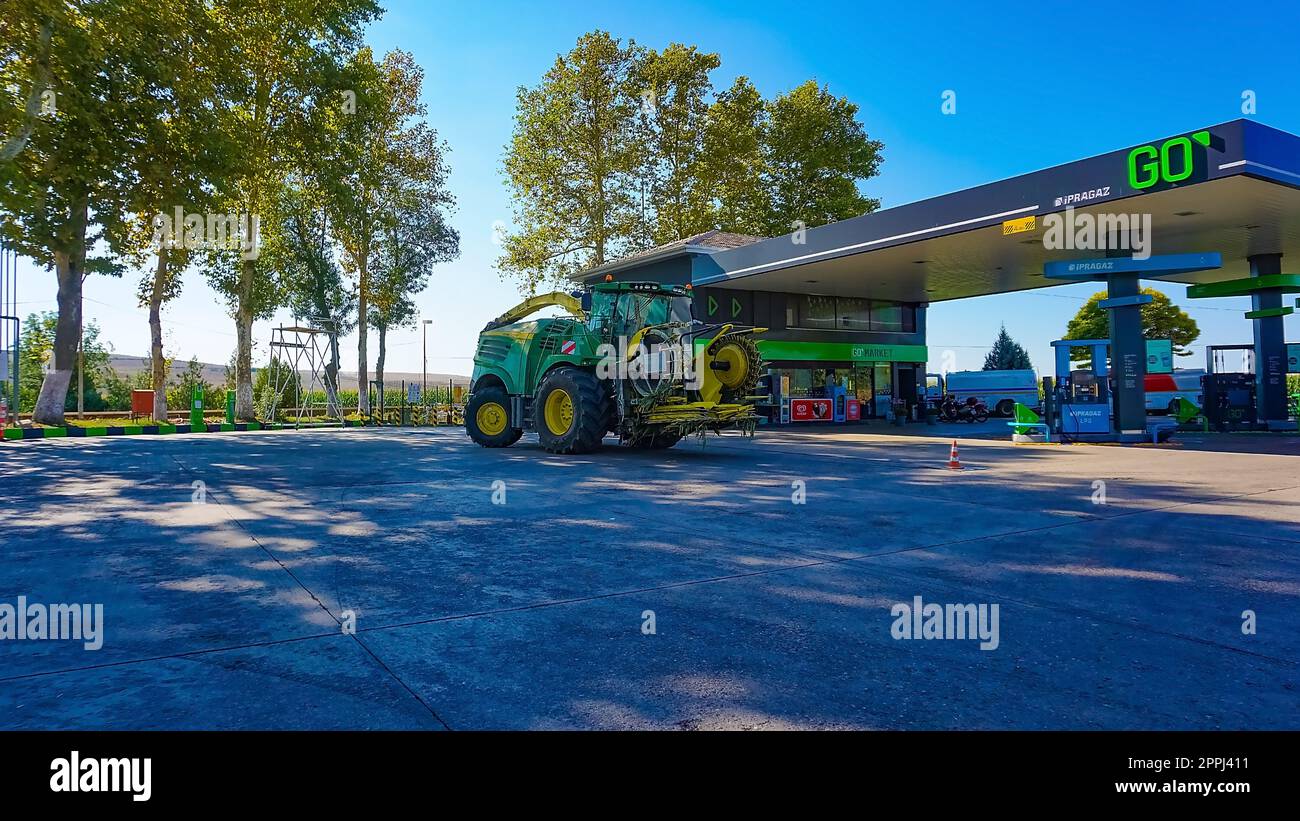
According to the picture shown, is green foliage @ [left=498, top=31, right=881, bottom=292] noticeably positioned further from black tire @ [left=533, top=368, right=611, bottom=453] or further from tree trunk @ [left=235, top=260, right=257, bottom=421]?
black tire @ [left=533, top=368, right=611, bottom=453]

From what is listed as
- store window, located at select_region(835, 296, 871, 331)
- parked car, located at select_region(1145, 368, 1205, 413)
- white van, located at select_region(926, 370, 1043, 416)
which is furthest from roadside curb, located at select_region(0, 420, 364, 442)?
parked car, located at select_region(1145, 368, 1205, 413)

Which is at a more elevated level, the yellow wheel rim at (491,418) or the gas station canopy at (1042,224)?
the gas station canopy at (1042,224)

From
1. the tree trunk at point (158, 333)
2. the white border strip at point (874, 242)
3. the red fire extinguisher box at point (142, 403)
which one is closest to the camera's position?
the white border strip at point (874, 242)

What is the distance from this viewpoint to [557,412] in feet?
45.8

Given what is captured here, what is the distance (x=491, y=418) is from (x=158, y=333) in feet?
56.5

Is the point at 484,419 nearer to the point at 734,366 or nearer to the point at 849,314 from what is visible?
the point at 734,366

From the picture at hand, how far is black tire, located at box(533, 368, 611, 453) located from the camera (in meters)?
13.0

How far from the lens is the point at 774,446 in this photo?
1688 cm

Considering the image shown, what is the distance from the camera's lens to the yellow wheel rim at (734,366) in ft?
42.9

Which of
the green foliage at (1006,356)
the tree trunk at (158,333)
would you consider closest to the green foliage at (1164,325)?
the green foliage at (1006,356)

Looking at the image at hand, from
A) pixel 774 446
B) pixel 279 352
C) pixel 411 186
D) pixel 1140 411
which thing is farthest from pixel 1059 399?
pixel 411 186

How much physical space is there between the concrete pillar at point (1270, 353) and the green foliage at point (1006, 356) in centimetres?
4860

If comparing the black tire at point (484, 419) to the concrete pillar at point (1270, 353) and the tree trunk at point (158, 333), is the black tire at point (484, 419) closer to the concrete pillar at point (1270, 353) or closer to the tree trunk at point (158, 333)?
the tree trunk at point (158, 333)

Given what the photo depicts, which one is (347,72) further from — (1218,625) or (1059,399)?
(1218,625)
